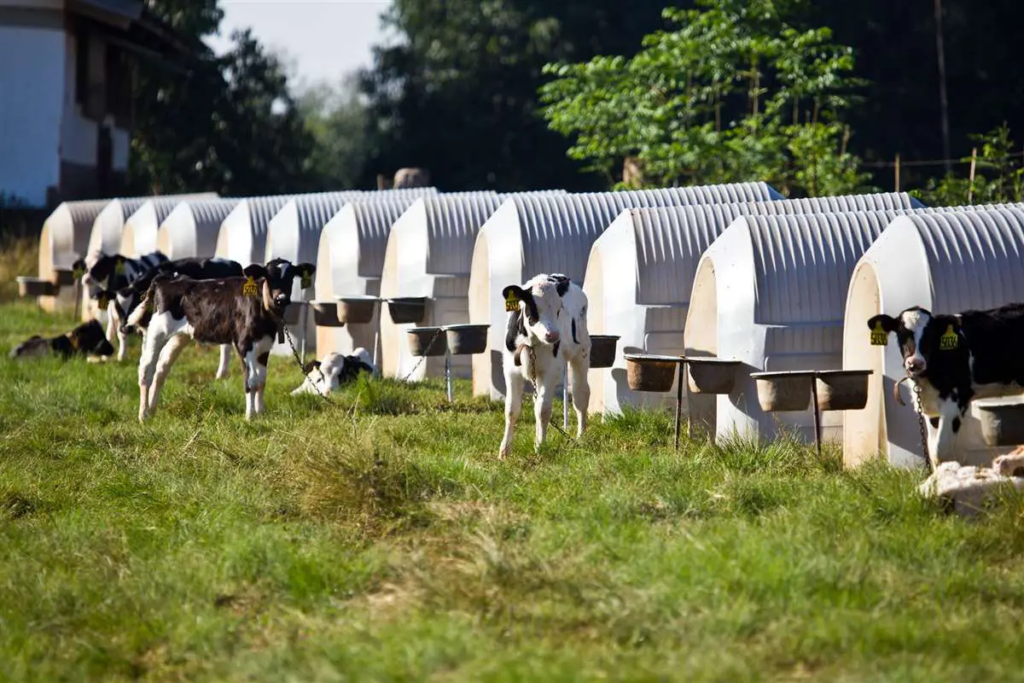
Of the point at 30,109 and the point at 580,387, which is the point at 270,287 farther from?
the point at 30,109

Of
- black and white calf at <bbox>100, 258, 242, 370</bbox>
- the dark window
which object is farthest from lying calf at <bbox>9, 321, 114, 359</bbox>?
the dark window

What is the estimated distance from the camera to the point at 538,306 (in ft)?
39.2

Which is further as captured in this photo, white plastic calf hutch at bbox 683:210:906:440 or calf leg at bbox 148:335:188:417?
calf leg at bbox 148:335:188:417

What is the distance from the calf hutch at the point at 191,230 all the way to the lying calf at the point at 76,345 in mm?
4688

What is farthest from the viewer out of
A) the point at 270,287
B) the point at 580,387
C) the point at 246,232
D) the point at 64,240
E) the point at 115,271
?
the point at 64,240

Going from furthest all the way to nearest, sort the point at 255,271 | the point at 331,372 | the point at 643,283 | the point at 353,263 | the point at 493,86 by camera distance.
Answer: the point at 493,86
the point at 353,263
the point at 331,372
the point at 255,271
the point at 643,283

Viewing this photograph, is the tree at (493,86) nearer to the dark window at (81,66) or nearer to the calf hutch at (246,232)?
the dark window at (81,66)

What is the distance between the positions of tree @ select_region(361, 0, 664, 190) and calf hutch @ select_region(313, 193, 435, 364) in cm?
2927

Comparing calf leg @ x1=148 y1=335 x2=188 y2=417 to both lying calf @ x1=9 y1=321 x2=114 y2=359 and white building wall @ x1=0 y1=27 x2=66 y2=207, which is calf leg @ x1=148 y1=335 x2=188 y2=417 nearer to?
lying calf @ x1=9 y1=321 x2=114 y2=359

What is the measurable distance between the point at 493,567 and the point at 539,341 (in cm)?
448

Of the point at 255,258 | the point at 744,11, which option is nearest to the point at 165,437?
the point at 255,258

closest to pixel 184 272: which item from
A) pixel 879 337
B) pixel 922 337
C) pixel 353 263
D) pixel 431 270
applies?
pixel 353 263

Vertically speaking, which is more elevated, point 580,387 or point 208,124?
point 208,124

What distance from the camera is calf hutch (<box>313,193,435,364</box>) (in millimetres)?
19516
